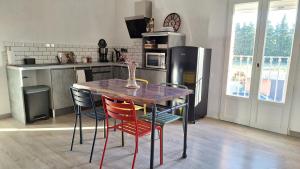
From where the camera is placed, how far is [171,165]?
224 centimetres

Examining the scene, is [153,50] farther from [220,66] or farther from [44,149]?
[44,149]

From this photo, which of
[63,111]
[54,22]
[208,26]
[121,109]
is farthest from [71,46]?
[121,109]

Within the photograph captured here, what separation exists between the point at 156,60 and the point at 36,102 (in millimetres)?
2255

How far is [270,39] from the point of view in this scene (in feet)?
10.3

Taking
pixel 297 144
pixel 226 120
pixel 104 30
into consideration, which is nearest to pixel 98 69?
pixel 104 30

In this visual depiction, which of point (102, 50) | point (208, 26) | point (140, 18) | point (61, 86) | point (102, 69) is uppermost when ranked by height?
point (140, 18)

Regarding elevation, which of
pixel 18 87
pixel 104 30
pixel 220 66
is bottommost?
pixel 18 87

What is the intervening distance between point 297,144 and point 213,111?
1.36m

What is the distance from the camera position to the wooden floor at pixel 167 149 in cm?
225

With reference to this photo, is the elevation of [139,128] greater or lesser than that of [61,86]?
lesser

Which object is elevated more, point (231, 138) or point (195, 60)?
point (195, 60)

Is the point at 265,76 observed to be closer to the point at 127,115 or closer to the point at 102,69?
the point at 127,115

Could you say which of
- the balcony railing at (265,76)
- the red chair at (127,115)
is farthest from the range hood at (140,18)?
the red chair at (127,115)

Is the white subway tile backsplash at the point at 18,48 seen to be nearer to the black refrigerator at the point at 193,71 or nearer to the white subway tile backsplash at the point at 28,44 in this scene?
the white subway tile backsplash at the point at 28,44
